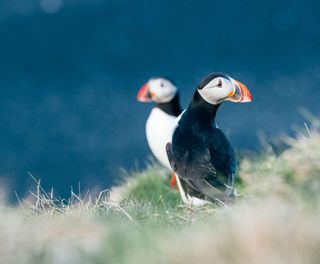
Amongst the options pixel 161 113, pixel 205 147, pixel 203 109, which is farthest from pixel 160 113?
pixel 205 147

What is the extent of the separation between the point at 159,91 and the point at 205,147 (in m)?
2.09

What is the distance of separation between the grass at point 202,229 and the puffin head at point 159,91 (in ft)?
9.58

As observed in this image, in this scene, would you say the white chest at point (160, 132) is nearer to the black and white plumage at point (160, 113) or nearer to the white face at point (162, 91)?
the black and white plumage at point (160, 113)

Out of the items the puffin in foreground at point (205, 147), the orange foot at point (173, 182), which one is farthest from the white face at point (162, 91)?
the puffin in foreground at point (205, 147)

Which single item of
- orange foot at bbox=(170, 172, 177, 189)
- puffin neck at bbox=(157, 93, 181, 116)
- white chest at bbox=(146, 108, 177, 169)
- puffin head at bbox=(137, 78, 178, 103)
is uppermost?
puffin head at bbox=(137, 78, 178, 103)

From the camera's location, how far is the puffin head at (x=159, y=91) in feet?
30.7

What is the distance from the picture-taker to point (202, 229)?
4984 millimetres

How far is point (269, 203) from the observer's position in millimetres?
5004

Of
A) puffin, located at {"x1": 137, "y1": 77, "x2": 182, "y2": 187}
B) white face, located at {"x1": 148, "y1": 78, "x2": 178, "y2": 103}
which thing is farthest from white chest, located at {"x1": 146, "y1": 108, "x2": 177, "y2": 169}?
white face, located at {"x1": 148, "y1": 78, "x2": 178, "y2": 103}

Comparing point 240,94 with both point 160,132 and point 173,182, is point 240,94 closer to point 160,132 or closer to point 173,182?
point 160,132

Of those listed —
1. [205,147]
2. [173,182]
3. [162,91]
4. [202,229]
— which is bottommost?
[173,182]

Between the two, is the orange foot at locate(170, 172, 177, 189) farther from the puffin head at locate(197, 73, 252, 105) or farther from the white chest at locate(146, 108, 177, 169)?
the puffin head at locate(197, 73, 252, 105)

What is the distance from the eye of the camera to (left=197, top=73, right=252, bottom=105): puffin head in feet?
24.5

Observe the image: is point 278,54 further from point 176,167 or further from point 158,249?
point 158,249
